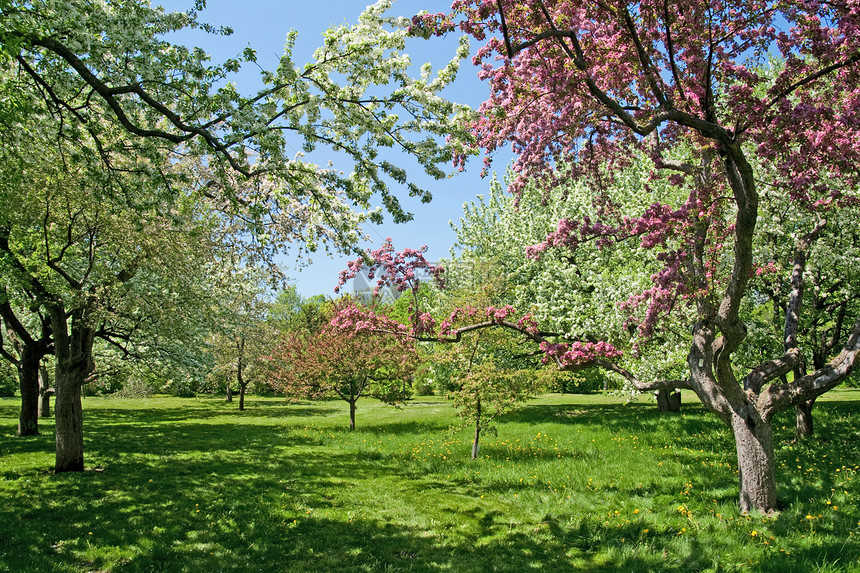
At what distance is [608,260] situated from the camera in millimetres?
17672

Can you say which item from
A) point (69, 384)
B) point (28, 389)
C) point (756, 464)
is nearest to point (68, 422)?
point (69, 384)

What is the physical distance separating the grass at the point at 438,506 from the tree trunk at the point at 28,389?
1489mm

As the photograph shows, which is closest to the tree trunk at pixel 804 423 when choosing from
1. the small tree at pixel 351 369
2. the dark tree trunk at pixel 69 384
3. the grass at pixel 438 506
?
the grass at pixel 438 506

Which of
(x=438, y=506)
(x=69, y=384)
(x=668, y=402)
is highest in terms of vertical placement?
(x=69, y=384)

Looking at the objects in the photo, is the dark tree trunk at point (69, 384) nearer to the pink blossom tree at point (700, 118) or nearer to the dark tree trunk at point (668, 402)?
the pink blossom tree at point (700, 118)

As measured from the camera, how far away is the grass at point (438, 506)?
6.35 m

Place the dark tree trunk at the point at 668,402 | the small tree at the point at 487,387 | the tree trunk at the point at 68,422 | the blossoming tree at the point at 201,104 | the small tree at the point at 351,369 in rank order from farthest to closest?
the dark tree trunk at the point at 668,402, the small tree at the point at 351,369, the small tree at the point at 487,387, the tree trunk at the point at 68,422, the blossoming tree at the point at 201,104

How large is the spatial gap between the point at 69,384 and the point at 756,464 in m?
13.5

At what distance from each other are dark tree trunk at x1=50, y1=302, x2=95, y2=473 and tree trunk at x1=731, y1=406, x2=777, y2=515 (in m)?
13.1

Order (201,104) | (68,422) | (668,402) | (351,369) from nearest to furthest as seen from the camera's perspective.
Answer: (201,104) → (68,422) → (351,369) → (668,402)

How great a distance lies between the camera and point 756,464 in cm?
748

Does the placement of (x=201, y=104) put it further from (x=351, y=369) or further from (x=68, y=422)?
(x=351, y=369)

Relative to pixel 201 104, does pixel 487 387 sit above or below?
below

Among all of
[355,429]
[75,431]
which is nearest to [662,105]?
[75,431]
